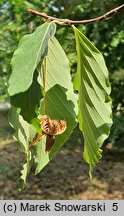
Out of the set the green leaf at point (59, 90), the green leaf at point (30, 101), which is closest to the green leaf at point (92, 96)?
the green leaf at point (59, 90)

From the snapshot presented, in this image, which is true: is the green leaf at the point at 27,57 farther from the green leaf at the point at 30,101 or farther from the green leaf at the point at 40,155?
the green leaf at the point at 40,155

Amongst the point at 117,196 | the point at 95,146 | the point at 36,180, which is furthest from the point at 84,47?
the point at 36,180

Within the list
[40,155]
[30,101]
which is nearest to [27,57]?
[30,101]

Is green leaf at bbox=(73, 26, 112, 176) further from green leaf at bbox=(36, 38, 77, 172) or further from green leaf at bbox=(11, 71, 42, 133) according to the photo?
green leaf at bbox=(11, 71, 42, 133)

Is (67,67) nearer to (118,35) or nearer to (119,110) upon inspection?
(118,35)

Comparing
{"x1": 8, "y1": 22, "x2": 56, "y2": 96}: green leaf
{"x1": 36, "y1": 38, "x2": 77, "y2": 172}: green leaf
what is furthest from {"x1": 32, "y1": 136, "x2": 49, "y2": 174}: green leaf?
{"x1": 8, "y1": 22, "x2": 56, "y2": 96}: green leaf

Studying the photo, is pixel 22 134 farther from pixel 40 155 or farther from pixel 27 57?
pixel 27 57
